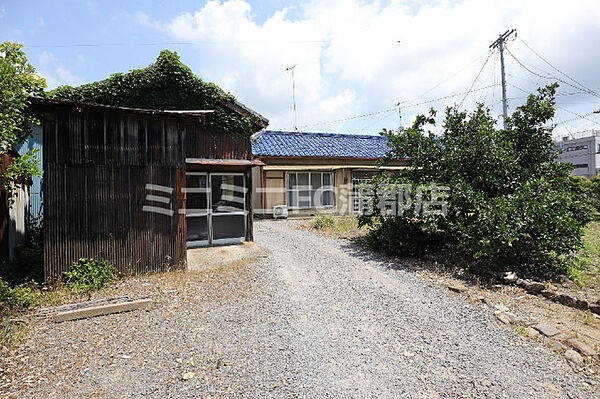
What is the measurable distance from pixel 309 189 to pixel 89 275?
35.5ft

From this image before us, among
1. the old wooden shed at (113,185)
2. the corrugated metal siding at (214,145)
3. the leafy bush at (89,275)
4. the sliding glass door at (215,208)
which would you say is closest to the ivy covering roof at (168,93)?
the corrugated metal siding at (214,145)

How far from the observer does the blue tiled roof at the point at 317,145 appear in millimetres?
15148

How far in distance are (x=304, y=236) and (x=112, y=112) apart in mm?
6623

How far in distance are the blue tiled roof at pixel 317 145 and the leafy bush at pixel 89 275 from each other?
9.39 metres

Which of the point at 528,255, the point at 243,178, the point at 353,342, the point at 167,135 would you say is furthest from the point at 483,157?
the point at 167,135

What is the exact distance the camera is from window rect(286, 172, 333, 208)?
14805 millimetres

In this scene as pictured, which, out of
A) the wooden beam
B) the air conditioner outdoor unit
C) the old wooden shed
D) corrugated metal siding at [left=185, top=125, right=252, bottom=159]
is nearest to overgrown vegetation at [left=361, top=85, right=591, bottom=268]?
corrugated metal siding at [left=185, top=125, right=252, bottom=159]

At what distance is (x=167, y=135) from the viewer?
600 centimetres

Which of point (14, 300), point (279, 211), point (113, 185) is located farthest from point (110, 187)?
point (279, 211)

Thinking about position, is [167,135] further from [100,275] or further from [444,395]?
[444,395]

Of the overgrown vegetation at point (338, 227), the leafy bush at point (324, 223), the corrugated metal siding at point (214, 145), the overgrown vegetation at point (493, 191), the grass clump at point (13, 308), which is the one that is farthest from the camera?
the leafy bush at point (324, 223)

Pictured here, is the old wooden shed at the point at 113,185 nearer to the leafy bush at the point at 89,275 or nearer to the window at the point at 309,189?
the leafy bush at the point at 89,275

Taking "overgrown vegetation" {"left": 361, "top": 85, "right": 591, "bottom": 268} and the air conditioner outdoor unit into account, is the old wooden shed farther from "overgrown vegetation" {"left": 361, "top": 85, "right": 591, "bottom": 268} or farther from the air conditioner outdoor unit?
the air conditioner outdoor unit

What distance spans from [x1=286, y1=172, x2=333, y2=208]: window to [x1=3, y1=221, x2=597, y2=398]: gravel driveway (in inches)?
381
